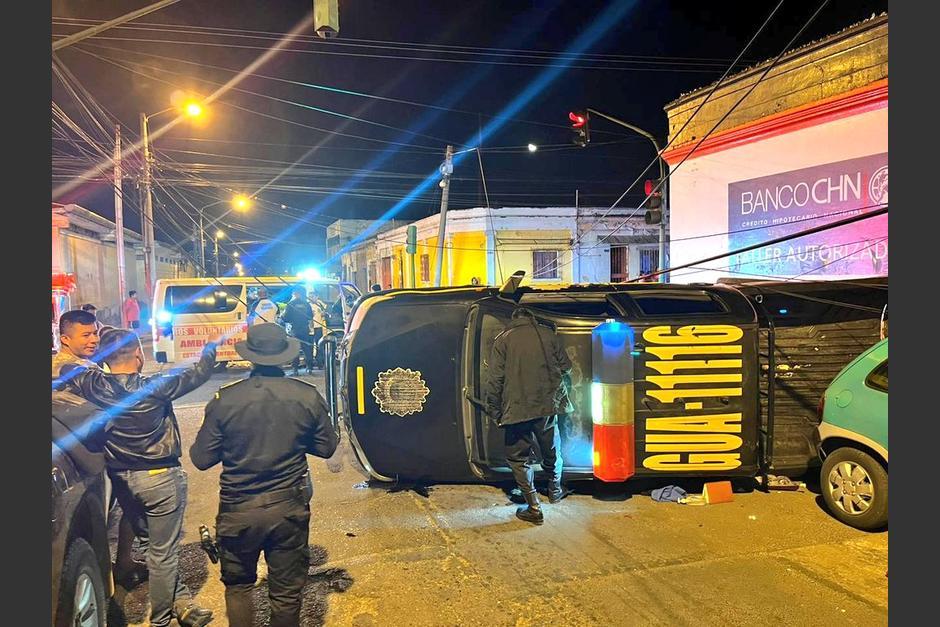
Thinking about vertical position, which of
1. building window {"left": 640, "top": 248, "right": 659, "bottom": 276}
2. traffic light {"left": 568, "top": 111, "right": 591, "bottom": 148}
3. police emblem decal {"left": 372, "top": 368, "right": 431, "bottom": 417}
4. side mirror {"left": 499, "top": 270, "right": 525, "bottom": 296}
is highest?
traffic light {"left": 568, "top": 111, "right": 591, "bottom": 148}

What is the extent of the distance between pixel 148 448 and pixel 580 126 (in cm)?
1032

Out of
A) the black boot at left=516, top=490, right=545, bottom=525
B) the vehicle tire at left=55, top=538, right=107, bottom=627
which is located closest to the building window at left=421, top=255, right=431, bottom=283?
the black boot at left=516, top=490, right=545, bottom=525

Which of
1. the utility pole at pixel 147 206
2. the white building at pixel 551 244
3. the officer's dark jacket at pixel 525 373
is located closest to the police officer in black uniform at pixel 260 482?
the officer's dark jacket at pixel 525 373

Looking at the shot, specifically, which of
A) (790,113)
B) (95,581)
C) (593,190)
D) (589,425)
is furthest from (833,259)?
(593,190)

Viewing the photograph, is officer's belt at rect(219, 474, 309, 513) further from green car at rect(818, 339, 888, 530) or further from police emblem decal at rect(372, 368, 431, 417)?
green car at rect(818, 339, 888, 530)

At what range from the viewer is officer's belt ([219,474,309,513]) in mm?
2838

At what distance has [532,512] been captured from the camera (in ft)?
15.5

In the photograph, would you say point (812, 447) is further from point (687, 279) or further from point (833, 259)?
point (687, 279)

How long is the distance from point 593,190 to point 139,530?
32.2 m

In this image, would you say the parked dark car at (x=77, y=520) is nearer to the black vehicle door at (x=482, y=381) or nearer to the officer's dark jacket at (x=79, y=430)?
the officer's dark jacket at (x=79, y=430)

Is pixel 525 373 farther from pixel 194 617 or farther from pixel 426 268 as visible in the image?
pixel 426 268

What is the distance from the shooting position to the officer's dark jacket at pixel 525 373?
4.70m

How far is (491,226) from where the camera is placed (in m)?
25.1

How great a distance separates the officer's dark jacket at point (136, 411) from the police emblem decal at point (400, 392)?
6.61 ft
